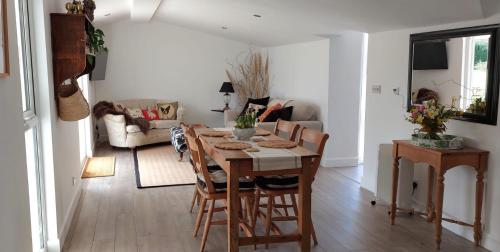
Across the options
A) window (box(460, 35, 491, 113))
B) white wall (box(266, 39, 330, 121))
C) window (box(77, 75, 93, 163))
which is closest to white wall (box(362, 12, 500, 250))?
window (box(460, 35, 491, 113))

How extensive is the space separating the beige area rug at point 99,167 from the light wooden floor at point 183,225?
21.0 inches

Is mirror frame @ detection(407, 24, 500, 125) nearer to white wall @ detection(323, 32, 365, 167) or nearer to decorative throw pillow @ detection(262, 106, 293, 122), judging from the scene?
white wall @ detection(323, 32, 365, 167)

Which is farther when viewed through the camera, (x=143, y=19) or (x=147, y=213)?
(x=143, y=19)

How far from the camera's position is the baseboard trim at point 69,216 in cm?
351

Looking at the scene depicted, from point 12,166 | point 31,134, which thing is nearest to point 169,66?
point 31,134

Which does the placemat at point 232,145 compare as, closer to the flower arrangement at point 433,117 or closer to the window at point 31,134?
the window at point 31,134

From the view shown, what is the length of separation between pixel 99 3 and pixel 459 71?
4546 mm

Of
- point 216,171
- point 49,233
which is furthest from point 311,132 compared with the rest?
point 49,233

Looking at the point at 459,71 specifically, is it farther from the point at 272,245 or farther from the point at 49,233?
the point at 49,233

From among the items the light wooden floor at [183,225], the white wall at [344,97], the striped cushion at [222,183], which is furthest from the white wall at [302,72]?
the striped cushion at [222,183]

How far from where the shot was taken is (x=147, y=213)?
14.1ft

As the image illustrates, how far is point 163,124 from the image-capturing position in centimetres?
799

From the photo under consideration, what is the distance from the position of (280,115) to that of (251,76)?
2.77m

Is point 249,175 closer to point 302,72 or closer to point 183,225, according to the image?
point 183,225
